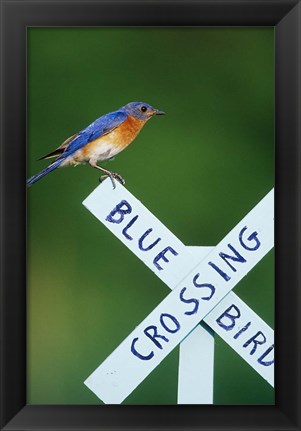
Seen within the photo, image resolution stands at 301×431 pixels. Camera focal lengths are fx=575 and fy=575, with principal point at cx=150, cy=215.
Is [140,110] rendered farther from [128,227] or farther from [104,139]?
[128,227]

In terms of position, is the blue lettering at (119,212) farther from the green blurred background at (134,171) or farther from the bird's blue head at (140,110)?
the bird's blue head at (140,110)

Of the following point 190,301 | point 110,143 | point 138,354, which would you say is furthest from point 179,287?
point 110,143

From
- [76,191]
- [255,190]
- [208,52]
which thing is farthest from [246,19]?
[76,191]

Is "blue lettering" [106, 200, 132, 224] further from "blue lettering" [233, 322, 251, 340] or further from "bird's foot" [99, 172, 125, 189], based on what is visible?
"blue lettering" [233, 322, 251, 340]

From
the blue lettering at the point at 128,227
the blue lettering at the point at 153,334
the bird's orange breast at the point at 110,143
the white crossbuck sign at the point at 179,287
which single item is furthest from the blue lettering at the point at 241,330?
the bird's orange breast at the point at 110,143

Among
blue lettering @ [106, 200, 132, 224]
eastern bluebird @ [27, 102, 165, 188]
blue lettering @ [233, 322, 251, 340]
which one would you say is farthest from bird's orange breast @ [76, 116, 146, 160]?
blue lettering @ [233, 322, 251, 340]

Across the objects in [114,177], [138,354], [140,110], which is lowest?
[138,354]

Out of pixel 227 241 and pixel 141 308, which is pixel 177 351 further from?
pixel 227 241
